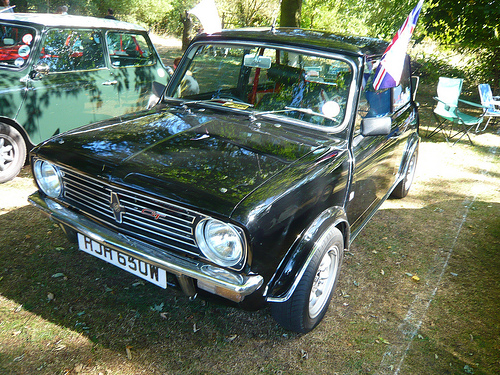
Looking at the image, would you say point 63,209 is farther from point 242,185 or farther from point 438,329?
point 438,329

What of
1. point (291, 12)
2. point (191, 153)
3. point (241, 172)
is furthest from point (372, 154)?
point (291, 12)

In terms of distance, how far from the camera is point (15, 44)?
5164 millimetres

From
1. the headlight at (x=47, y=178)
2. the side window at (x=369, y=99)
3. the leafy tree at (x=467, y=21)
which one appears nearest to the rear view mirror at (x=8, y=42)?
the headlight at (x=47, y=178)

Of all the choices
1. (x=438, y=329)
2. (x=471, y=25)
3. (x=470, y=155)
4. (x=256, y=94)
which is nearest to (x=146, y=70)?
(x=256, y=94)

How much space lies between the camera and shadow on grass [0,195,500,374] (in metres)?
2.65

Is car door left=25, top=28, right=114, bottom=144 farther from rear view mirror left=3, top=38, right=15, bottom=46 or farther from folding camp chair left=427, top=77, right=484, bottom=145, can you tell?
folding camp chair left=427, top=77, right=484, bottom=145

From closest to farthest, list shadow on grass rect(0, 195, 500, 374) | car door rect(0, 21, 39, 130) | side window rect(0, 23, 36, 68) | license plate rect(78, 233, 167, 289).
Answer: license plate rect(78, 233, 167, 289) < shadow on grass rect(0, 195, 500, 374) < car door rect(0, 21, 39, 130) < side window rect(0, 23, 36, 68)

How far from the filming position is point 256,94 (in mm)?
3344

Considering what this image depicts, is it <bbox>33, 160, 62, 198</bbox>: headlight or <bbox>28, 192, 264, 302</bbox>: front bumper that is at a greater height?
<bbox>33, 160, 62, 198</bbox>: headlight

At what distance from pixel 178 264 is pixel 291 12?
9.09 m

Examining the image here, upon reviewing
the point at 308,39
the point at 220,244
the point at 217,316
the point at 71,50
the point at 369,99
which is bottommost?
the point at 217,316

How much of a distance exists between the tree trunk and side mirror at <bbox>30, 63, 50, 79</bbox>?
6.23 metres

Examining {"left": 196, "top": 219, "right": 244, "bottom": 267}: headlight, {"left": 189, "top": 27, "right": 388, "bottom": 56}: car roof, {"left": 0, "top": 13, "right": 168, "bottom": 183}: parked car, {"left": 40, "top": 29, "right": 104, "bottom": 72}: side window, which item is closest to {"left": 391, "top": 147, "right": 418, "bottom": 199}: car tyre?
{"left": 189, "top": 27, "right": 388, "bottom": 56}: car roof

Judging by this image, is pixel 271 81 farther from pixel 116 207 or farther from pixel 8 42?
pixel 8 42
